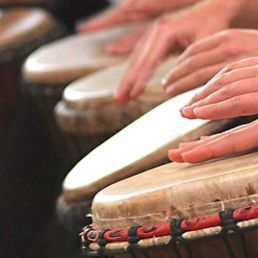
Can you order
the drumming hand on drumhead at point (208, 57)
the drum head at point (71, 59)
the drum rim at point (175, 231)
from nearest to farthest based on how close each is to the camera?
1. the drum rim at point (175, 231)
2. the drumming hand on drumhead at point (208, 57)
3. the drum head at point (71, 59)

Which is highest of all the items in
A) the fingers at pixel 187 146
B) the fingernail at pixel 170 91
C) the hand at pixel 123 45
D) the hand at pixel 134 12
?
the fingers at pixel 187 146

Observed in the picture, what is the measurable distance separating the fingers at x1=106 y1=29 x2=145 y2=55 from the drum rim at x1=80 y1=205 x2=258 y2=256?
Answer: 4.09 ft

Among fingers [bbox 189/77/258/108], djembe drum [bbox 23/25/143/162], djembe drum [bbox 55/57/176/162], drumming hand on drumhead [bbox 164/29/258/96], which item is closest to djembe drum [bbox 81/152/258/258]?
fingers [bbox 189/77/258/108]

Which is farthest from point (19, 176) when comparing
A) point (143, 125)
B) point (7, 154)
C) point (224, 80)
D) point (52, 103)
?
point (224, 80)

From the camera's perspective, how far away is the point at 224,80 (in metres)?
1.66

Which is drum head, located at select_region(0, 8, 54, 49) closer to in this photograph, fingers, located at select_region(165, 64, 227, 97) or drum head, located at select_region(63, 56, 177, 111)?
drum head, located at select_region(63, 56, 177, 111)

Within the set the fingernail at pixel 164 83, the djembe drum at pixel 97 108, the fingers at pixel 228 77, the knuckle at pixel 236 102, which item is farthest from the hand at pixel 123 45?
the knuckle at pixel 236 102

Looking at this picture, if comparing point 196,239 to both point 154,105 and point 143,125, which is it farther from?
point 154,105

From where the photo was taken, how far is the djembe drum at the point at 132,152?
1820 millimetres

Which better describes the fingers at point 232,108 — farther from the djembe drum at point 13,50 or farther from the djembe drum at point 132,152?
the djembe drum at point 13,50

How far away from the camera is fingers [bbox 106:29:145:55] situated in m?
2.85

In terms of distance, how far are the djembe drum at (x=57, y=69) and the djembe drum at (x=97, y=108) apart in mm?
191

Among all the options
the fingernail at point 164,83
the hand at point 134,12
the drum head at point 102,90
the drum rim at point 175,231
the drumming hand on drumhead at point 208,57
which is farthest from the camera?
the hand at point 134,12

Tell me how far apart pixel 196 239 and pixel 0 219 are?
142 centimetres
